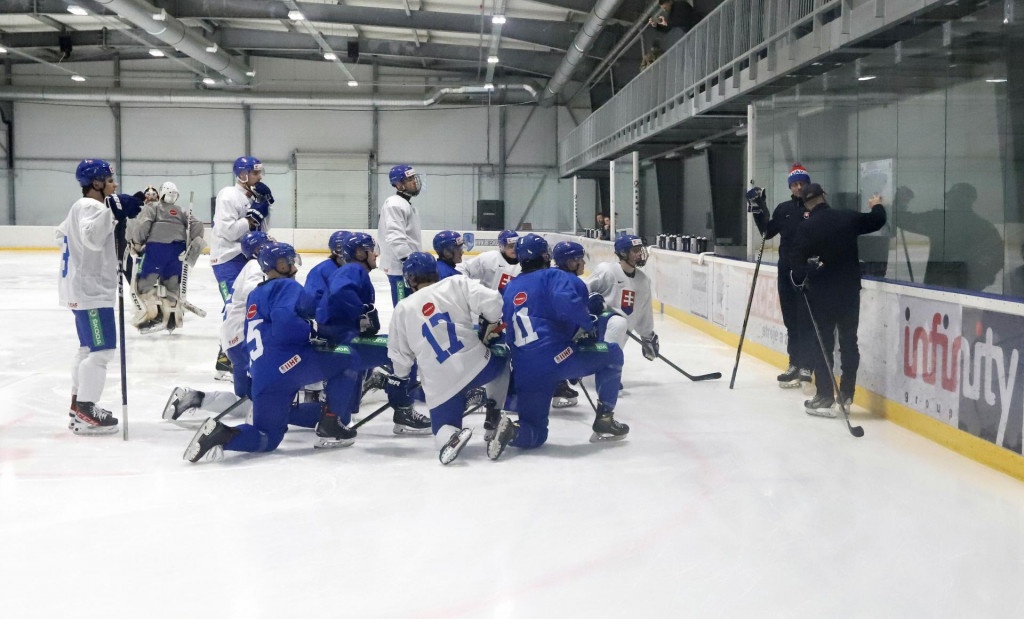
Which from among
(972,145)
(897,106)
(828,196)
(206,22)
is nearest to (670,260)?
(828,196)

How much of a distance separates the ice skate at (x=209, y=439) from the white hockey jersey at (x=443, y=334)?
0.82 m

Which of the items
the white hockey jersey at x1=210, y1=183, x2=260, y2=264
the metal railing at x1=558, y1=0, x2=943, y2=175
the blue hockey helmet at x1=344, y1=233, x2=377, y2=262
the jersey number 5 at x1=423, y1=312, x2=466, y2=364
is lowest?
the jersey number 5 at x1=423, y1=312, x2=466, y2=364

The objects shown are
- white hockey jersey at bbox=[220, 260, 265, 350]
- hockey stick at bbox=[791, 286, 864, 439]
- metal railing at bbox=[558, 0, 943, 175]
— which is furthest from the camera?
metal railing at bbox=[558, 0, 943, 175]

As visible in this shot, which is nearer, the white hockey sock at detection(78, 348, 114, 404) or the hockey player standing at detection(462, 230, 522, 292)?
the white hockey sock at detection(78, 348, 114, 404)

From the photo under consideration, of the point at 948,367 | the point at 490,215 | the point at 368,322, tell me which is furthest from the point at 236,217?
the point at 490,215

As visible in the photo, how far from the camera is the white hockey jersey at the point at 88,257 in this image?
16.0 ft

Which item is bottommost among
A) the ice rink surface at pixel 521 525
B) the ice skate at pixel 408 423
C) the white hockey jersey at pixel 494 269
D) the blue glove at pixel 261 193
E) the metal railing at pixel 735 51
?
the ice rink surface at pixel 521 525

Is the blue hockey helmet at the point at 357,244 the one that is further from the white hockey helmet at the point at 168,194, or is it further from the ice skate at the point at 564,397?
the white hockey helmet at the point at 168,194

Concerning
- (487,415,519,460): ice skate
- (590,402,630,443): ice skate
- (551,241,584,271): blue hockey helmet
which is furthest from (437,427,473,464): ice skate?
(551,241,584,271): blue hockey helmet

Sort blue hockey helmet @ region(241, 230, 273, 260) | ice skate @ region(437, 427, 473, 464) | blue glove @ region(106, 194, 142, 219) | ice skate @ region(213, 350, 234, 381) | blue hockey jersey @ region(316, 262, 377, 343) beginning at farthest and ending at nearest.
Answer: ice skate @ region(213, 350, 234, 381), blue hockey helmet @ region(241, 230, 273, 260), blue glove @ region(106, 194, 142, 219), blue hockey jersey @ region(316, 262, 377, 343), ice skate @ region(437, 427, 473, 464)

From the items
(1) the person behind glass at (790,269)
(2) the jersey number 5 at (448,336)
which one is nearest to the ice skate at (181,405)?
(2) the jersey number 5 at (448,336)

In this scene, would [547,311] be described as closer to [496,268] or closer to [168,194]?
[496,268]

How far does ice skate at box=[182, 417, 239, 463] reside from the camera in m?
4.30

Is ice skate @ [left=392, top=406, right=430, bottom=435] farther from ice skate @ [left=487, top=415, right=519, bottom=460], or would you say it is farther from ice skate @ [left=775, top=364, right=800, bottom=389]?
ice skate @ [left=775, top=364, right=800, bottom=389]
